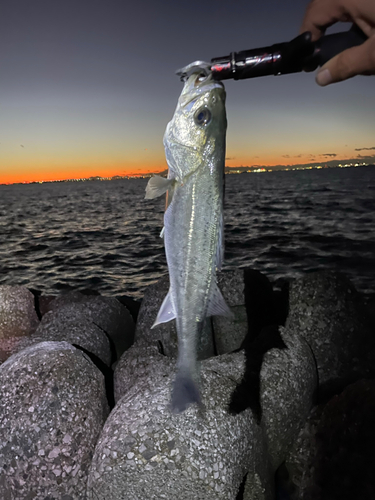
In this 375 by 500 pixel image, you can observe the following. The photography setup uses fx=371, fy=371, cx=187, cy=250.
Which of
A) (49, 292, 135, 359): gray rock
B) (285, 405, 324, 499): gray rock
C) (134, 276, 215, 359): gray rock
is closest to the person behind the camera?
(285, 405, 324, 499): gray rock

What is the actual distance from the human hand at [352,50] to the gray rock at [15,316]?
7.81 metres

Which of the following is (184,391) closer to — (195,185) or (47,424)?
(195,185)

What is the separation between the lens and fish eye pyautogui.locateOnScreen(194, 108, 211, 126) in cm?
237

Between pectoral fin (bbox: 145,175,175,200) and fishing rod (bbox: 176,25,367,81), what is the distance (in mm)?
757

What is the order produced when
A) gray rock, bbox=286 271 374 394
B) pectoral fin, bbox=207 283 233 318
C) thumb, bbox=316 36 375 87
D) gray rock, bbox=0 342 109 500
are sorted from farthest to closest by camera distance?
gray rock, bbox=286 271 374 394
gray rock, bbox=0 342 109 500
pectoral fin, bbox=207 283 233 318
thumb, bbox=316 36 375 87

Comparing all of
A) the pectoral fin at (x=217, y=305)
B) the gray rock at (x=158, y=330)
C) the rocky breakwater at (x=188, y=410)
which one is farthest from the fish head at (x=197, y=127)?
the gray rock at (x=158, y=330)

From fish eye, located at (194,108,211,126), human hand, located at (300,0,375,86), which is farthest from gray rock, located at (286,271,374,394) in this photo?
human hand, located at (300,0,375,86)

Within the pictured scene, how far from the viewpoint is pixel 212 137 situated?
2406 millimetres

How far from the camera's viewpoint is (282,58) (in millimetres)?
2279

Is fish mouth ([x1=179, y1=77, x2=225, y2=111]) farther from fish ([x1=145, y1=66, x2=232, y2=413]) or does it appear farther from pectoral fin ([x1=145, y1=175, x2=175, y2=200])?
pectoral fin ([x1=145, y1=175, x2=175, y2=200])

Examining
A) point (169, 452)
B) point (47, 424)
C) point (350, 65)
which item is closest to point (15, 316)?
point (47, 424)

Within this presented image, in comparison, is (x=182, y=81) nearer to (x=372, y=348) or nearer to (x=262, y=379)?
(x=262, y=379)

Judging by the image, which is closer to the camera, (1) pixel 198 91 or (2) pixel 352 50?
(2) pixel 352 50

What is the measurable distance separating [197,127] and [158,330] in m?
4.69
